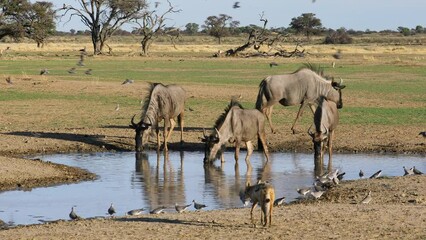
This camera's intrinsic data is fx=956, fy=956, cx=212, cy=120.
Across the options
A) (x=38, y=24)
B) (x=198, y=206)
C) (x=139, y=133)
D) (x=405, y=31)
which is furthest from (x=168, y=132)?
(x=405, y=31)

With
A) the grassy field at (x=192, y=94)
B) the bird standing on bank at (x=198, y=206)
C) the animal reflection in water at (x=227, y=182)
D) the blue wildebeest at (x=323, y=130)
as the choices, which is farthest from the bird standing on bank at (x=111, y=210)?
the grassy field at (x=192, y=94)

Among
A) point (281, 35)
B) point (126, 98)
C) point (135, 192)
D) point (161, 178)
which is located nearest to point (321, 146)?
point (161, 178)

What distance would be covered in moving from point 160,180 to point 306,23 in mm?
87120

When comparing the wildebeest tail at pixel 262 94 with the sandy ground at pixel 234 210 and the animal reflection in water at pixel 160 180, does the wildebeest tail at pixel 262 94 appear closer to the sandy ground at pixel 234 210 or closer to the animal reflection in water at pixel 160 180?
the sandy ground at pixel 234 210

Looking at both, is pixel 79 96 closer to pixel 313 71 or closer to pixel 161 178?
pixel 313 71

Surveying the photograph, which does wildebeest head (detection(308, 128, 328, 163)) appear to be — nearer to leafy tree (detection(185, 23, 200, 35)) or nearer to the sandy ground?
the sandy ground

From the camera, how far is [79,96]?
29656 millimetres

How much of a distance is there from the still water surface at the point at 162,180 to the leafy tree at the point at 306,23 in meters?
83.1

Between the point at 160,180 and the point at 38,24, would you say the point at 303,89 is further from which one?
the point at 38,24

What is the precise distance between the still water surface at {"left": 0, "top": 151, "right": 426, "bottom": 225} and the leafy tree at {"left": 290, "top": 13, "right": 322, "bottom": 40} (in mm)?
83106

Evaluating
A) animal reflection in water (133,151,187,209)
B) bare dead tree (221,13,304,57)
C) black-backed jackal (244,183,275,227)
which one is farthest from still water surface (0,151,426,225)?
bare dead tree (221,13,304,57)

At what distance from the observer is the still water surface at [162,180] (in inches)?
503

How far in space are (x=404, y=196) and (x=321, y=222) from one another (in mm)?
2463

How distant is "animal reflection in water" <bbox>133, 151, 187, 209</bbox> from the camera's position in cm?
1343
